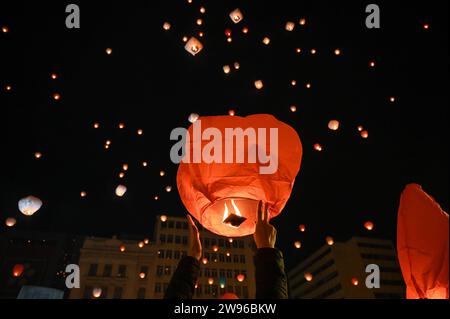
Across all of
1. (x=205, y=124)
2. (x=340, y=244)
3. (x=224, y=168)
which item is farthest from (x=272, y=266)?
(x=340, y=244)

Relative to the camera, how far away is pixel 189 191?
74.4 inches

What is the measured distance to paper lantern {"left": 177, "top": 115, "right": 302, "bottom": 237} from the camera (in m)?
1.70

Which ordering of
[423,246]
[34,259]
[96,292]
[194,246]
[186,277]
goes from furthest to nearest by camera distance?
[34,259] < [96,292] < [194,246] < [186,277] < [423,246]

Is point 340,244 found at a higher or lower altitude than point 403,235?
higher

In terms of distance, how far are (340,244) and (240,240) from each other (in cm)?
2327

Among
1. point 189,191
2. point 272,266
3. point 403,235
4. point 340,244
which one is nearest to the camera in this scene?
point 403,235

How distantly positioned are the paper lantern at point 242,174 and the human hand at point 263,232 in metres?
0.07

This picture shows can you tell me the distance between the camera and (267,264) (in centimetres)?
162

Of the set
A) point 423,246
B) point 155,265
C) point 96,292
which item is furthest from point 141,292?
point 423,246

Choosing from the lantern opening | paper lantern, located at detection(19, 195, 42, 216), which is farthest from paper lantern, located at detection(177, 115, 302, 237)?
paper lantern, located at detection(19, 195, 42, 216)

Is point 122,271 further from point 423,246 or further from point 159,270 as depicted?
point 423,246

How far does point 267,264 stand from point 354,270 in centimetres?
5635
